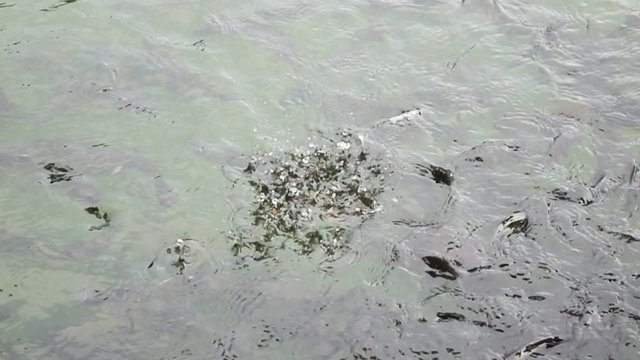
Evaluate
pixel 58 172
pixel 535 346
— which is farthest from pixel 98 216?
pixel 535 346

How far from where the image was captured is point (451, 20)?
28.1 feet

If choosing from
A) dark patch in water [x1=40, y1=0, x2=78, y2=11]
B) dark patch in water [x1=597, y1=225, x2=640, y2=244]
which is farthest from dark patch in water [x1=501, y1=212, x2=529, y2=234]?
dark patch in water [x1=40, y1=0, x2=78, y2=11]

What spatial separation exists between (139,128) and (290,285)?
250 cm

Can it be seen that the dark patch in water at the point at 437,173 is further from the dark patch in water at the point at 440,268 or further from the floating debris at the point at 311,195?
the dark patch in water at the point at 440,268

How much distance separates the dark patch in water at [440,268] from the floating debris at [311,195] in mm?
729

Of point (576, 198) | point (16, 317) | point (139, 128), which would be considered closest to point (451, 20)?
point (576, 198)

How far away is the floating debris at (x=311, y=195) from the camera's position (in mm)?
6281

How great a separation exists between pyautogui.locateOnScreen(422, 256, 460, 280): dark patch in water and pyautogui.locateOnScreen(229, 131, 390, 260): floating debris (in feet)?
2.39

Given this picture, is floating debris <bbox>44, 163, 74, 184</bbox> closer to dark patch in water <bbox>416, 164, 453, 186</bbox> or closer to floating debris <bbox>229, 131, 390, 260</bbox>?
floating debris <bbox>229, 131, 390, 260</bbox>

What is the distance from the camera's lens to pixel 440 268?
6.05 metres

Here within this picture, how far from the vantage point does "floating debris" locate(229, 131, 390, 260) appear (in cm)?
628

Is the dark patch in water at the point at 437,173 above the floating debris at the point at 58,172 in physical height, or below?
above

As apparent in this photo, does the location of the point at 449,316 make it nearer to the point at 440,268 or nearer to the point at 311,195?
the point at 440,268

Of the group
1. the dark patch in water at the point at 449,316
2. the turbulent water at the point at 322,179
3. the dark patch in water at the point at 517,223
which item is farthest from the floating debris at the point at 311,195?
the dark patch in water at the point at 517,223
